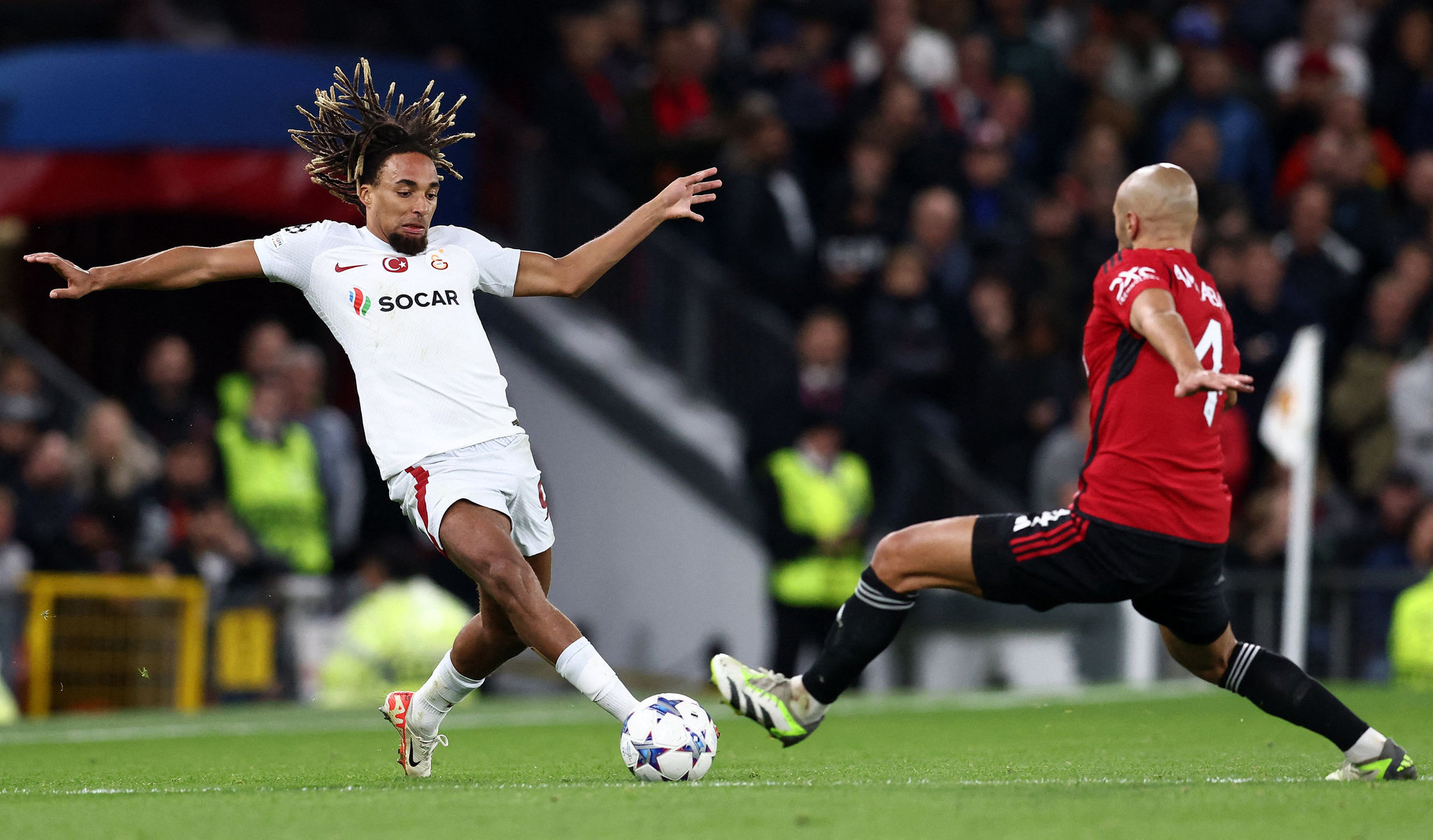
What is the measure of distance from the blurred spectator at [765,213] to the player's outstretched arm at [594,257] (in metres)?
7.03

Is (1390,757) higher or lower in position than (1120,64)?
lower

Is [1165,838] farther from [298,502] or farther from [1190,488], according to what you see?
[298,502]

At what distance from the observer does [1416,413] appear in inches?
541

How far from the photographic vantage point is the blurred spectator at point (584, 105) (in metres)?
15.3

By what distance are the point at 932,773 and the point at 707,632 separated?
24.9 feet

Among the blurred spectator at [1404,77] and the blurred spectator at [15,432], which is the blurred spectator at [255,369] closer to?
the blurred spectator at [15,432]

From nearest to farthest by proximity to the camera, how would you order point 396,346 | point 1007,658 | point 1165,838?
point 1165,838 < point 396,346 < point 1007,658

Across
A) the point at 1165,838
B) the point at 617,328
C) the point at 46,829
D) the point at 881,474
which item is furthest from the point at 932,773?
the point at 617,328

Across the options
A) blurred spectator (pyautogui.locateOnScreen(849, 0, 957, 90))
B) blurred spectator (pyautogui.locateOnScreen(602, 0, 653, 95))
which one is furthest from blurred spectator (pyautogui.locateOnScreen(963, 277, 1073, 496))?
blurred spectator (pyautogui.locateOnScreen(602, 0, 653, 95))

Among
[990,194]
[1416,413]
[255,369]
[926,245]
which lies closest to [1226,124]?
[990,194]

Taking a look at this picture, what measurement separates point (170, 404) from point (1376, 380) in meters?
7.65

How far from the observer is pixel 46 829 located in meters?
5.67

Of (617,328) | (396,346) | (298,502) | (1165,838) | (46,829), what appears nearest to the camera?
(1165,838)

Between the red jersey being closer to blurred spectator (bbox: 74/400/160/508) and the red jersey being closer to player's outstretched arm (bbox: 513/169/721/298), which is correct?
player's outstretched arm (bbox: 513/169/721/298)
